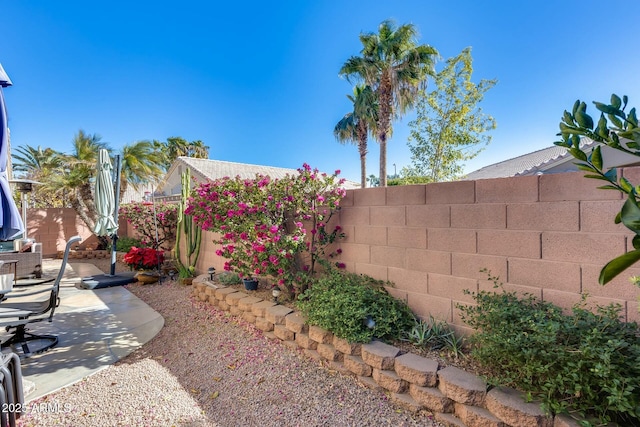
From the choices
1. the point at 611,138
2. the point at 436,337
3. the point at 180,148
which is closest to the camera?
the point at 611,138

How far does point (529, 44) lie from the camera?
7.78 metres

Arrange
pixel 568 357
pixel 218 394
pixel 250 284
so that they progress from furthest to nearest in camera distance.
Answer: pixel 250 284
pixel 218 394
pixel 568 357

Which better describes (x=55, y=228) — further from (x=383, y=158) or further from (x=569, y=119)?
(x=569, y=119)

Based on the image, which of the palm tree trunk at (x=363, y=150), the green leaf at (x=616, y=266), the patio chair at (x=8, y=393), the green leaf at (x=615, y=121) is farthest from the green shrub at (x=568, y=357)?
the palm tree trunk at (x=363, y=150)

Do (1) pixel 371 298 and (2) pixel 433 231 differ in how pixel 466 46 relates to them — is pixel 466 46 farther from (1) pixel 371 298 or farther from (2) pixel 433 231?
(1) pixel 371 298

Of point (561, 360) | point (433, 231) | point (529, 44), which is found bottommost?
point (561, 360)

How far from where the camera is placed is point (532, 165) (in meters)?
12.1

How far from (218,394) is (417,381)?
185 centimetres

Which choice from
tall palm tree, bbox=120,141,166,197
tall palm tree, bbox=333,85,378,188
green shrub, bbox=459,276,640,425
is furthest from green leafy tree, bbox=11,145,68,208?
green shrub, bbox=459,276,640,425

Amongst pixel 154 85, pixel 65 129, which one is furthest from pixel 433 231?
pixel 65 129

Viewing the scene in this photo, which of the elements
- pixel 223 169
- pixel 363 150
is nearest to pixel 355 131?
pixel 363 150

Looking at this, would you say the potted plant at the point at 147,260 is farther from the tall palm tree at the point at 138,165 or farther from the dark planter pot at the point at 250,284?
the tall palm tree at the point at 138,165

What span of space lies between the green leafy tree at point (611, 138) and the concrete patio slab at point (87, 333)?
14.0ft

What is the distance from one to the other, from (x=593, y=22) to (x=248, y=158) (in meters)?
19.3
